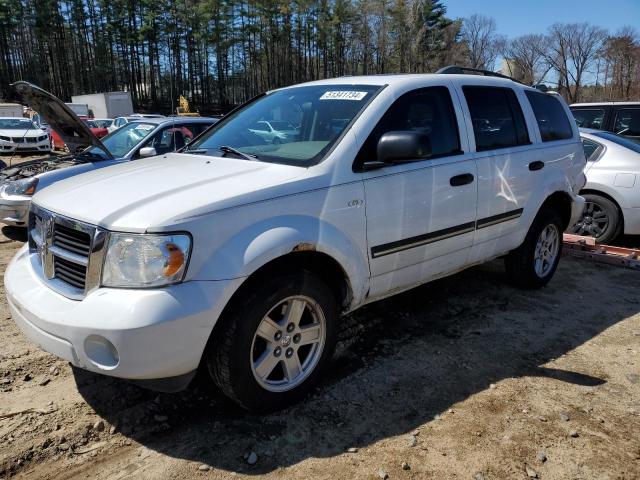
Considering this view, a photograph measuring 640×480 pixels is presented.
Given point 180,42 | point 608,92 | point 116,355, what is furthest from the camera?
point 180,42

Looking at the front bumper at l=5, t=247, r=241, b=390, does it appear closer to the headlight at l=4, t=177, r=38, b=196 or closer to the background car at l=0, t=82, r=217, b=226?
the background car at l=0, t=82, r=217, b=226

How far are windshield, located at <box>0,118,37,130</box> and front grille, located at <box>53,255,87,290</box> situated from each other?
1970 centimetres

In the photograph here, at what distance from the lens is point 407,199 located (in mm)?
3264

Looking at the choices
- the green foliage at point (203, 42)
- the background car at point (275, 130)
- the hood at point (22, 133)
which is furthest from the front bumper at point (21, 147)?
the green foliage at point (203, 42)

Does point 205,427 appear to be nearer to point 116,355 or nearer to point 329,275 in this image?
point 116,355

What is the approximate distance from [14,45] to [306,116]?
58.1 meters

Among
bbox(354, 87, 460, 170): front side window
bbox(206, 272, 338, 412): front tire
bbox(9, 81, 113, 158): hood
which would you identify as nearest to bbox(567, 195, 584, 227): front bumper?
bbox(354, 87, 460, 170): front side window

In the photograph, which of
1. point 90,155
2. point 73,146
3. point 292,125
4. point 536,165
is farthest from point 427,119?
point 73,146

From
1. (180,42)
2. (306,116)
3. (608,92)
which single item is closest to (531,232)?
(306,116)

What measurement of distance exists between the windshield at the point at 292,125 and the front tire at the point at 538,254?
7.36 feet

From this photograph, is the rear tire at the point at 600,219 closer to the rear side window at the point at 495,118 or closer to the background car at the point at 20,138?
the rear side window at the point at 495,118

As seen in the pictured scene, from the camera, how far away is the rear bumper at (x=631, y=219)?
639 cm

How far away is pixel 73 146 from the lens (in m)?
7.21

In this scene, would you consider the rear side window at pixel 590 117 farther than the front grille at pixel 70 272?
Yes
